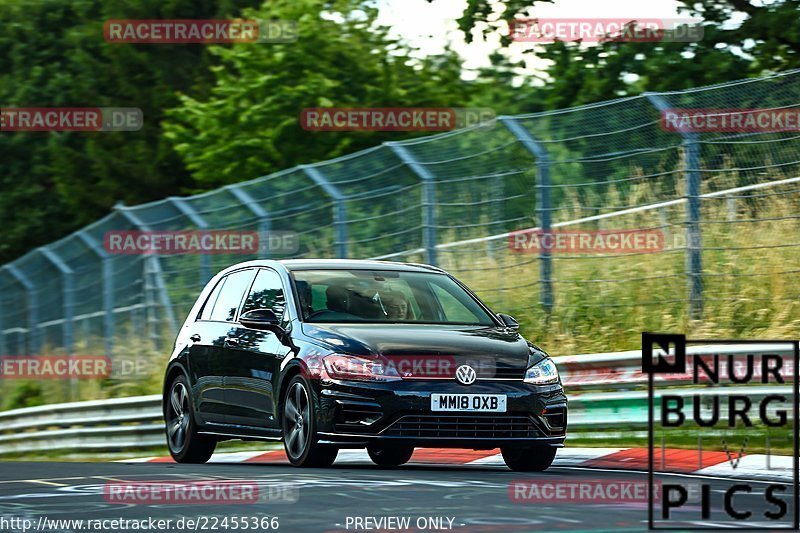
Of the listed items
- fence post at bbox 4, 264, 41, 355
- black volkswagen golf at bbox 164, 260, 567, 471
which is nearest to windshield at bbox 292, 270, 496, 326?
black volkswagen golf at bbox 164, 260, 567, 471

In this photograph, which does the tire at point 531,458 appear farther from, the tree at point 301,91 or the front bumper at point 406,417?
the tree at point 301,91

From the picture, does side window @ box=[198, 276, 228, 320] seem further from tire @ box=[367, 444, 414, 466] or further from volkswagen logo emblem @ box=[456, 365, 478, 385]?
volkswagen logo emblem @ box=[456, 365, 478, 385]

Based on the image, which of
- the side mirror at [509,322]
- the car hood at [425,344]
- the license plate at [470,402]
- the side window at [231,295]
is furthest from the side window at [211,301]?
the license plate at [470,402]

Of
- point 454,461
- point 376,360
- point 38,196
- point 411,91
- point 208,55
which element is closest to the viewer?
point 376,360

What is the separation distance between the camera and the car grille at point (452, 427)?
10.9 m

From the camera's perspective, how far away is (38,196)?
166 feet

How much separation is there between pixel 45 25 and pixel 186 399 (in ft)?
135

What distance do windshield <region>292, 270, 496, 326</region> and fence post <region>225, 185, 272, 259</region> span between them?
23.7 feet

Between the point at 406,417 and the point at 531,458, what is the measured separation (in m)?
1.13

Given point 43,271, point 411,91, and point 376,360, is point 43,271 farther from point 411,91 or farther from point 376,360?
point 376,360

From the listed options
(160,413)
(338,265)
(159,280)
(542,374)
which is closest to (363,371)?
(542,374)

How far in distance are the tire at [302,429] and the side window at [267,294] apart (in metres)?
0.75

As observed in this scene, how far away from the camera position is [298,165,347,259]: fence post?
18.3 meters

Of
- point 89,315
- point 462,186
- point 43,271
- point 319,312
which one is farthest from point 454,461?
point 43,271
